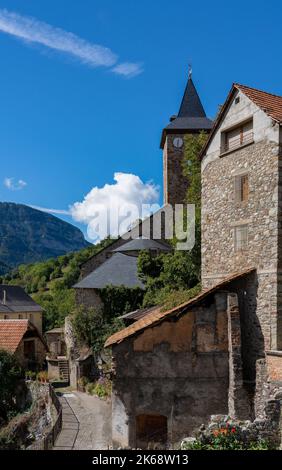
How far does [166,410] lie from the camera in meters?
13.6

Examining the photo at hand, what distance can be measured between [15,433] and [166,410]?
37.2ft

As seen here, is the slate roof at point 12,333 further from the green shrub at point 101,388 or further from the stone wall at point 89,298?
the green shrub at point 101,388

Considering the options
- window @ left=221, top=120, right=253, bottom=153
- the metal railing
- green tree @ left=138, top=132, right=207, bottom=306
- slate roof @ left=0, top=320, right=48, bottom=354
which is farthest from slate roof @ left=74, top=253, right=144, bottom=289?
window @ left=221, top=120, right=253, bottom=153

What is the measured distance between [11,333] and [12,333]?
7 centimetres

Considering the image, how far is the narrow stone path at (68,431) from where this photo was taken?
52.3 ft

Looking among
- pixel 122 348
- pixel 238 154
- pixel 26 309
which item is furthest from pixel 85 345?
pixel 26 309

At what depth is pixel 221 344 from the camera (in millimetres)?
13953

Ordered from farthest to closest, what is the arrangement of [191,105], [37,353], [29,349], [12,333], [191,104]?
1. [191,104]
2. [191,105]
3. [37,353]
4. [29,349]
5. [12,333]

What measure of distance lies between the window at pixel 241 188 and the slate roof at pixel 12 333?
19.0 meters

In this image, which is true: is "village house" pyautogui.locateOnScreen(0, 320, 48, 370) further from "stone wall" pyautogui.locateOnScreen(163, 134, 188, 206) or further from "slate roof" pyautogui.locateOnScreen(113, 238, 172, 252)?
"stone wall" pyautogui.locateOnScreen(163, 134, 188, 206)

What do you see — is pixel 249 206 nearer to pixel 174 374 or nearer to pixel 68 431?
pixel 174 374

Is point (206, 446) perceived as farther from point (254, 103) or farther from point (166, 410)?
point (254, 103)

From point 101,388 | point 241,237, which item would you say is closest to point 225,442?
point 241,237

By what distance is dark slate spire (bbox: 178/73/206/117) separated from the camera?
44062mm
